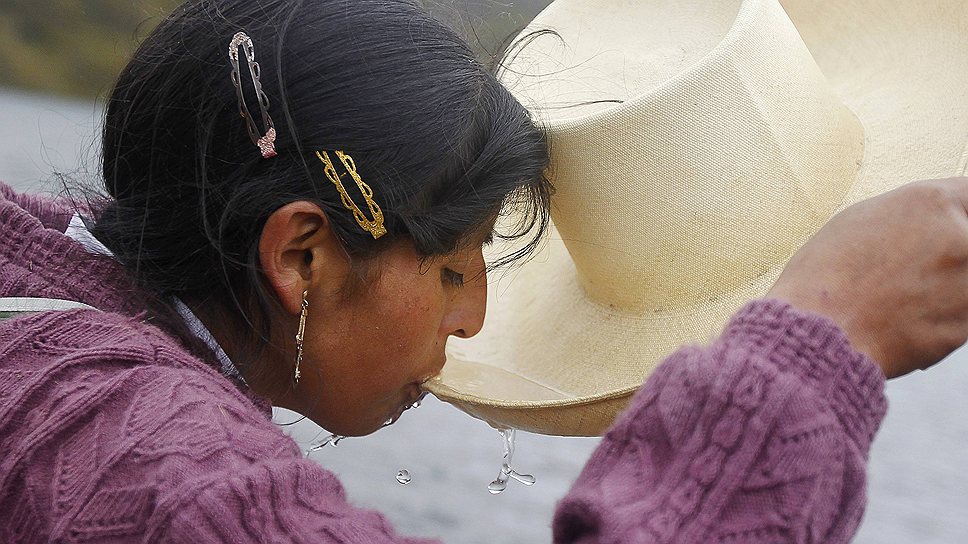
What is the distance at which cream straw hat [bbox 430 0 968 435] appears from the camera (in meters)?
1.31

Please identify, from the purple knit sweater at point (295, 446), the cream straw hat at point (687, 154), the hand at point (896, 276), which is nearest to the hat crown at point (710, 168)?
the cream straw hat at point (687, 154)

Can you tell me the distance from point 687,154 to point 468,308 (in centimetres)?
32

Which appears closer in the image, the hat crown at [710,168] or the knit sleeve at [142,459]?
the knit sleeve at [142,459]

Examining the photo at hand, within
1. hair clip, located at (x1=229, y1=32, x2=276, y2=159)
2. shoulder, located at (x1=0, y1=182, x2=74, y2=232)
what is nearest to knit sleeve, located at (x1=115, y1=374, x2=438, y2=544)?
hair clip, located at (x1=229, y1=32, x2=276, y2=159)

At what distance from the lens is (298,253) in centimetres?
117

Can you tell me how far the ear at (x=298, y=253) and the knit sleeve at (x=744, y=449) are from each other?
45cm

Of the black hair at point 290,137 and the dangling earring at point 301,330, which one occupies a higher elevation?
the black hair at point 290,137

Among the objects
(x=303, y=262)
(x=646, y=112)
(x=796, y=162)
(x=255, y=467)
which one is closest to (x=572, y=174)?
(x=646, y=112)

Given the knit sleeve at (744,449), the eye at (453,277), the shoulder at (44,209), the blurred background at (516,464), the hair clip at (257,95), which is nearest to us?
the knit sleeve at (744,449)

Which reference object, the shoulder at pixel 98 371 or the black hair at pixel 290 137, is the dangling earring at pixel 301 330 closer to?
the black hair at pixel 290 137

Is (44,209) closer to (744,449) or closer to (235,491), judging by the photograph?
(235,491)

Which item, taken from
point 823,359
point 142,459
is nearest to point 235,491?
point 142,459

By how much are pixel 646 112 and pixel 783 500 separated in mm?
637

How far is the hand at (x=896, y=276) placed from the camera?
869mm
